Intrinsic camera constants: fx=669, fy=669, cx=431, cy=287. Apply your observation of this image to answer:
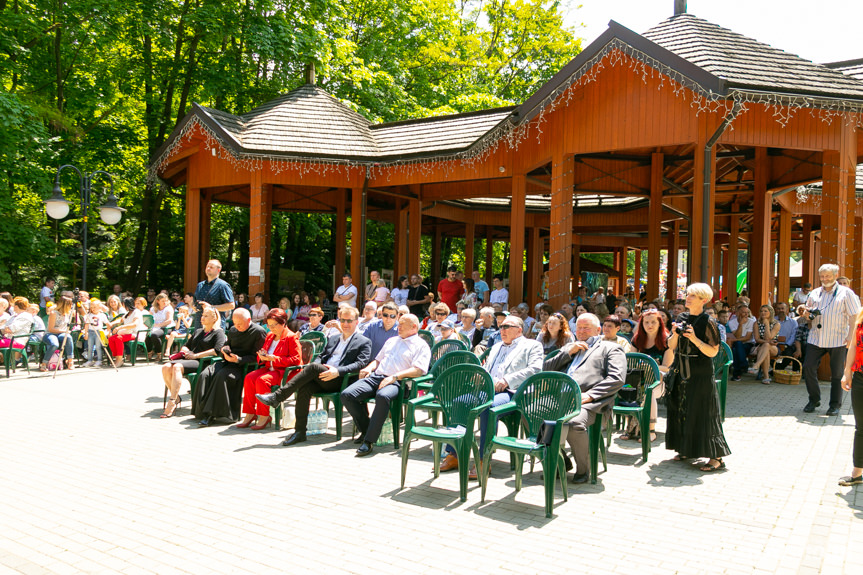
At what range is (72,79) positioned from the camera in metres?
21.6

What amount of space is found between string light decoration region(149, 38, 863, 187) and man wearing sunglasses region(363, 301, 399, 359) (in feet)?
18.4

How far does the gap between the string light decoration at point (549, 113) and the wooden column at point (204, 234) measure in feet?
4.80

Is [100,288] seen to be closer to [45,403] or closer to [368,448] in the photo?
[45,403]

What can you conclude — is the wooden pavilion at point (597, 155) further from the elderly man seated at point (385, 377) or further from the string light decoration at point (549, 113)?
the elderly man seated at point (385, 377)

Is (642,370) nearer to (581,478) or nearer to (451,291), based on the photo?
(581,478)

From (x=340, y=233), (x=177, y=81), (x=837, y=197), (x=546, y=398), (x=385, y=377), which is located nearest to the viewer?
(x=546, y=398)

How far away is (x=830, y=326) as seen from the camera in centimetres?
824

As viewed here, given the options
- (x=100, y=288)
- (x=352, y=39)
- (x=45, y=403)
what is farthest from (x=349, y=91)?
(x=45, y=403)

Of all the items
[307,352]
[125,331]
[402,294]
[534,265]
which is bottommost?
[125,331]

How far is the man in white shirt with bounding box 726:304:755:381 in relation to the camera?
37.6 feet

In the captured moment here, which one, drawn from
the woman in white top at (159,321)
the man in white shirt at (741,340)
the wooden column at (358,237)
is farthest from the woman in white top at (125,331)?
the man in white shirt at (741,340)

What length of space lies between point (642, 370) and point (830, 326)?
338 cm

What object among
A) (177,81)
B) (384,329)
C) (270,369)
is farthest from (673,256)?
(270,369)

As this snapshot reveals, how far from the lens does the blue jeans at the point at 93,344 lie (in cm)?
1298
